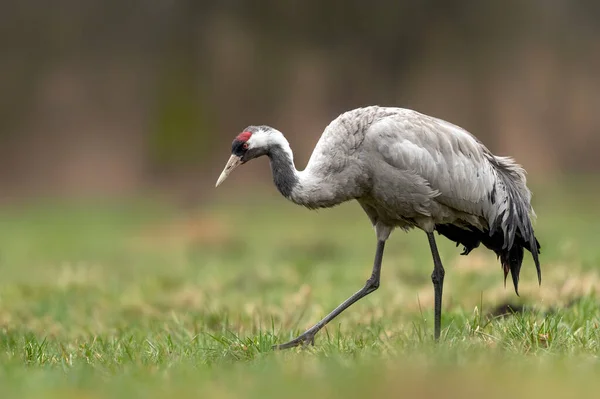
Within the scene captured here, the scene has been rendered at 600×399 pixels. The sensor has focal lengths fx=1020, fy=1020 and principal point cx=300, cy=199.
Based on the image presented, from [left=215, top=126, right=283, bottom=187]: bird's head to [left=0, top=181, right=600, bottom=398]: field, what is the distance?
3.17 feet

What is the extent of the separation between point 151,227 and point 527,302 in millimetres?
10995

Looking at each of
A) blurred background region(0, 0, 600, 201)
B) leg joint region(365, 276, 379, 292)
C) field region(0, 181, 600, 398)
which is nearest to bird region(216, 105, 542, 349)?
leg joint region(365, 276, 379, 292)

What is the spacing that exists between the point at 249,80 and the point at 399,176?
17.4 meters

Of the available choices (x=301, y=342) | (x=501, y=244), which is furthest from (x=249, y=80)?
(x=301, y=342)

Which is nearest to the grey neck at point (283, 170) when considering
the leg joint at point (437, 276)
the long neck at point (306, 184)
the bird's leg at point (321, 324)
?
the long neck at point (306, 184)

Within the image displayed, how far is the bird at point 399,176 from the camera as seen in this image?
5.79 m

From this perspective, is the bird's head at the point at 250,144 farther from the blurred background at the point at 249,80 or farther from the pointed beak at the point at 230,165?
the blurred background at the point at 249,80

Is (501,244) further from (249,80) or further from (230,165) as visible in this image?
(249,80)

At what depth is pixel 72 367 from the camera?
4.75m

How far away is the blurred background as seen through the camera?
73.2 feet

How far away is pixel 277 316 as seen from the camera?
7.08 m

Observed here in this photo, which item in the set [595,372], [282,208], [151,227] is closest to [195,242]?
[151,227]

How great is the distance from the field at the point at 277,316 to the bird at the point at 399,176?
0.51 meters

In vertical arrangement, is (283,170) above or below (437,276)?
above
